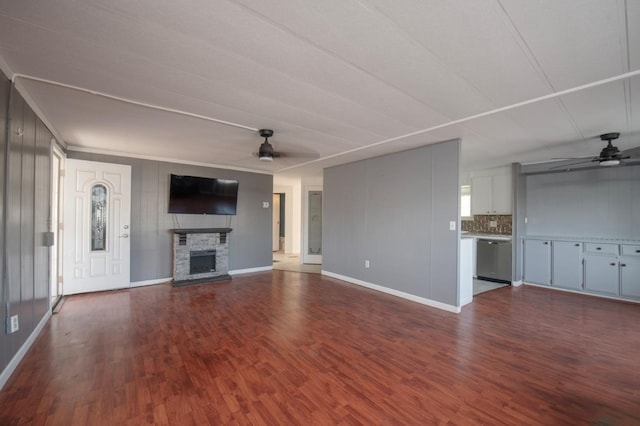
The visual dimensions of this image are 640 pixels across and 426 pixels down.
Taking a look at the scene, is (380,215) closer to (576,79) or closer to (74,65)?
(576,79)

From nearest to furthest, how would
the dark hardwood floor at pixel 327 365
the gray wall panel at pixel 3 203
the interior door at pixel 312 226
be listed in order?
the dark hardwood floor at pixel 327 365, the gray wall panel at pixel 3 203, the interior door at pixel 312 226

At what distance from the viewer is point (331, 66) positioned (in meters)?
2.04

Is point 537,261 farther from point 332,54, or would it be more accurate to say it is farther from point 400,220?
point 332,54

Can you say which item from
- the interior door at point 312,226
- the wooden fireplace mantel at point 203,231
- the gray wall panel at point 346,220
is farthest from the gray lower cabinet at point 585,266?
the wooden fireplace mantel at point 203,231

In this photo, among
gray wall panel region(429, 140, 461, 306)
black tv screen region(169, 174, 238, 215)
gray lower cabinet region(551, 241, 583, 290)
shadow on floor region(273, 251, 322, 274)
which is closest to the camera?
gray wall panel region(429, 140, 461, 306)

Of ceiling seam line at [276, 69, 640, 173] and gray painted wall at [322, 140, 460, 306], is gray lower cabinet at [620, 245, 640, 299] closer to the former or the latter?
gray painted wall at [322, 140, 460, 306]

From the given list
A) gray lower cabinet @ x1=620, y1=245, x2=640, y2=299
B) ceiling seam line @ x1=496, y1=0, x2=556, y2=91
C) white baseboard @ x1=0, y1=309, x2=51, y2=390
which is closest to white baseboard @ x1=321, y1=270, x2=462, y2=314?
ceiling seam line @ x1=496, y1=0, x2=556, y2=91

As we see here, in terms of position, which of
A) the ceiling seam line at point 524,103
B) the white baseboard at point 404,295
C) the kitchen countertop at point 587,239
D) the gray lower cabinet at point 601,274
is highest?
the ceiling seam line at point 524,103

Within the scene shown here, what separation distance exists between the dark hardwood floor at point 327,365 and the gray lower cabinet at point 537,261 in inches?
46.3

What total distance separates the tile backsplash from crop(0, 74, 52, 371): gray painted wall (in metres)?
7.43

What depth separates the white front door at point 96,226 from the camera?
4.37 m

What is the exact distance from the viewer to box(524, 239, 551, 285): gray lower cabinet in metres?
5.23


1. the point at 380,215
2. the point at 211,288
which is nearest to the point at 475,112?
the point at 380,215

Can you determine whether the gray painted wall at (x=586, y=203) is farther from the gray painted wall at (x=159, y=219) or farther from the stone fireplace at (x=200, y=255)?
the stone fireplace at (x=200, y=255)
